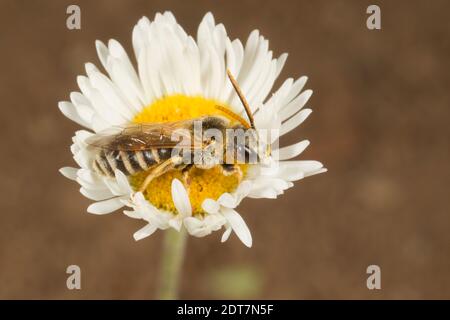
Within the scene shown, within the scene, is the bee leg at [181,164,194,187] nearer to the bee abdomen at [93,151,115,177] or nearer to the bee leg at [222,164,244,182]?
the bee leg at [222,164,244,182]

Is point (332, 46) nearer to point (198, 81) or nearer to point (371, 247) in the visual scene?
point (371, 247)

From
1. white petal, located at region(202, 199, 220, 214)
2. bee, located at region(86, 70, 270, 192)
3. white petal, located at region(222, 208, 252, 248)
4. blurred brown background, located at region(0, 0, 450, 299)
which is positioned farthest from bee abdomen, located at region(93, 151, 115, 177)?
blurred brown background, located at region(0, 0, 450, 299)

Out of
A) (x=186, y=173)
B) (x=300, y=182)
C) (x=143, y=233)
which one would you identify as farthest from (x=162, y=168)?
(x=300, y=182)

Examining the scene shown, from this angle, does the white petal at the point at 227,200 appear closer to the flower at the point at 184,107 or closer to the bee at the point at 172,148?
the flower at the point at 184,107

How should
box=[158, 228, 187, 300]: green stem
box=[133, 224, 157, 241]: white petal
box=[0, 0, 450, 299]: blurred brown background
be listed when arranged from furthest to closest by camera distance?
box=[0, 0, 450, 299]: blurred brown background
box=[158, 228, 187, 300]: green stem
box=[133, 224, 157, 241]: white petal

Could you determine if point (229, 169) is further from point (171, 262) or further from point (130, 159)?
point (171, 262)

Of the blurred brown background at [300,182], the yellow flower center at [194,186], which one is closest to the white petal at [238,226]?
the yellow flower center at [194,186]
